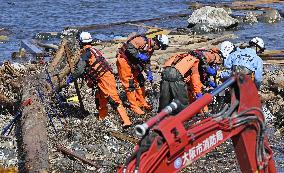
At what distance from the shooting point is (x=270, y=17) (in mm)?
25062

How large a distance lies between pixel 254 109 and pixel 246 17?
20414 mm

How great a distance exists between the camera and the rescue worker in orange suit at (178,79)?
31.5 ft

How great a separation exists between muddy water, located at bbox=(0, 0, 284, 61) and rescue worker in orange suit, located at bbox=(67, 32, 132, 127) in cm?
918

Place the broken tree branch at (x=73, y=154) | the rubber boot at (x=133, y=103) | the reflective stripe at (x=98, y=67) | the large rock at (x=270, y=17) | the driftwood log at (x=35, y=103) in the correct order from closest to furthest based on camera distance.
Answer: the driftwood log at (x=35, y=103) < the broken tree branch at (x=73, y=154) < the reflective stripe at (x=98, y=67) < the rubber boot at (x=133, y=103) < the large rock at (x=270, y=17)

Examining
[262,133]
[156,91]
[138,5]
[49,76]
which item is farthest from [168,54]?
[138,5]

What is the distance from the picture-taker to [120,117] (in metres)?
10.8

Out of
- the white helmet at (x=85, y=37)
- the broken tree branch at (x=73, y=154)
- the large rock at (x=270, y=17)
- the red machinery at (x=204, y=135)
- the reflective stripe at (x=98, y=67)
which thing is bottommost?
the large rock at (x=270, y=17)

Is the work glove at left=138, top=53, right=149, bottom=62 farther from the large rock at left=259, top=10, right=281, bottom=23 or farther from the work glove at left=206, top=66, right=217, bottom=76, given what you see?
the large rock at left=259, top=10, right=281, bottom=23

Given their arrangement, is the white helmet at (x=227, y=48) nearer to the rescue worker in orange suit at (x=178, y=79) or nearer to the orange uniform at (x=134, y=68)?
the rescue worker in orange suit at (x=178, y=79)

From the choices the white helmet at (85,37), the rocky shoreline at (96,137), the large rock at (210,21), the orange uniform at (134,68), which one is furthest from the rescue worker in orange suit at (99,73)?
the large rock at (210,21)

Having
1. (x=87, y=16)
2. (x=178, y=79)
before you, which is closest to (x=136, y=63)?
(x=178, y=79)

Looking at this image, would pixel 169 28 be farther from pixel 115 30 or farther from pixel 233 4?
pixel 233 4

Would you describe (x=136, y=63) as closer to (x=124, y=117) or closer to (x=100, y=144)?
(x=124, y=117)

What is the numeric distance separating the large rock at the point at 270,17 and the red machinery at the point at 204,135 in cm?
Answer: 1961
